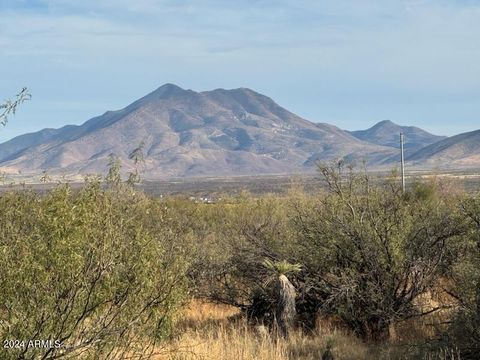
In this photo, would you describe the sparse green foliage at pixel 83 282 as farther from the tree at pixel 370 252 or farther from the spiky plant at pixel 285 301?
the tree at pixel 370 252

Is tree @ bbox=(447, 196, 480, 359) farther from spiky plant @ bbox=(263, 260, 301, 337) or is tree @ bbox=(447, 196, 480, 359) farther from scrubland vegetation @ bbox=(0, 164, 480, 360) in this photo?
spiky plant @ bbox=(263, 260, 301, 337)

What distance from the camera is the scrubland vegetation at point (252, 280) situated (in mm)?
6000

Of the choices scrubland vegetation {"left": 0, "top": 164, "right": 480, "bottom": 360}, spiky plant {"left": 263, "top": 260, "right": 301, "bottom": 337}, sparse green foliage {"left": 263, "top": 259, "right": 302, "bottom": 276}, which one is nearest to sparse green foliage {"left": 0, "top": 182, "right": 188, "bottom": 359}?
scrubland vegetation {"left": 0, "top": 164, "right": 480, "bottom": 360}

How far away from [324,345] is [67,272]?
6.22 m

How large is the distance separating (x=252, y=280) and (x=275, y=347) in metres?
3.44

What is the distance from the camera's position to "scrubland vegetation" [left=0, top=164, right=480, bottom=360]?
6.00 m

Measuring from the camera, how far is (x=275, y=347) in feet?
34.2

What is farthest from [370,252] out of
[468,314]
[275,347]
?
[468,314]

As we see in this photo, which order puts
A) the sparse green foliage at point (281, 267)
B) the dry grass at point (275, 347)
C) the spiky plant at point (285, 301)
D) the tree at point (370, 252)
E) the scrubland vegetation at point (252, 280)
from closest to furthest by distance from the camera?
the scrubland vegetation at point (252, 280) → the dry grass at point (275, 347) → the tree at point (370, 252) → the spiky plant at point (285, 301) → the sparse green foliage at point (281, 267)

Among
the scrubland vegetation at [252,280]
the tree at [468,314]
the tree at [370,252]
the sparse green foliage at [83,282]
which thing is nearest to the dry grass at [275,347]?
the scrubland vegetation at [252,280]

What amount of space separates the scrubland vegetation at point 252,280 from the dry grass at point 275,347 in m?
0.05

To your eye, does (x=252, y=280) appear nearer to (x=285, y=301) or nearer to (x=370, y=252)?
(x=285, y=301)

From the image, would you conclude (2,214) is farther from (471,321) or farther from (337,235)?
(471,321)

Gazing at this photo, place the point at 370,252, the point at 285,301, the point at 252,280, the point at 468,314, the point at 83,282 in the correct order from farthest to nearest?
1. the point at 252,280
2. the point at 285,301
3. the point at 370,252
4. the point at 468,314
5. the point at 83,282
